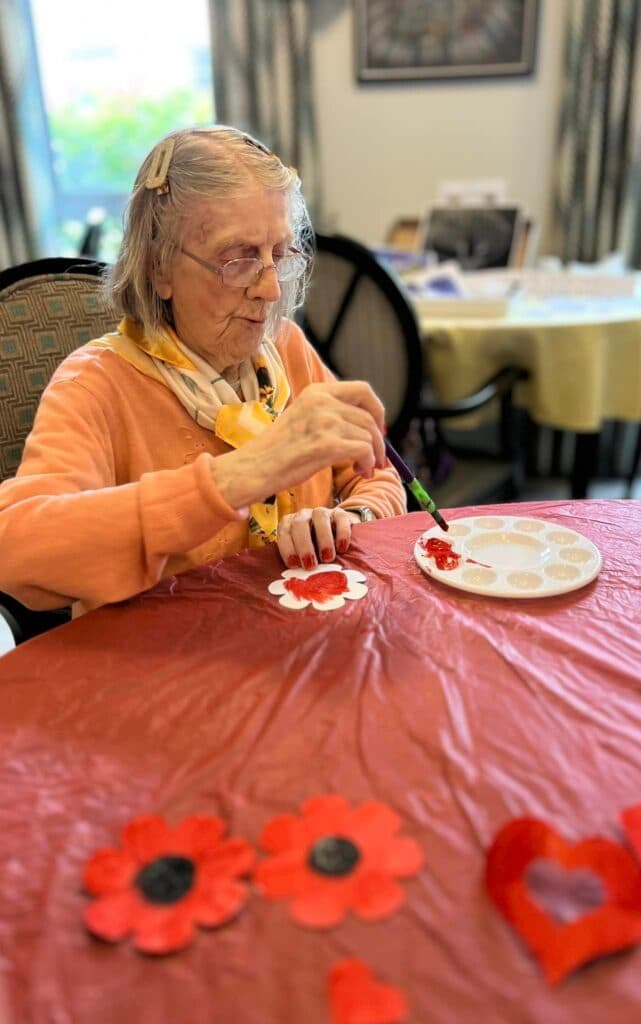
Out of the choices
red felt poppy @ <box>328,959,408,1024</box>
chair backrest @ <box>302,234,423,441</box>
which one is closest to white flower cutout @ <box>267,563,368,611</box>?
red felt poppy @ <box>328,959,408,1024</box>

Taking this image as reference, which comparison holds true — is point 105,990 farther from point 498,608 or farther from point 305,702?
point 498,608

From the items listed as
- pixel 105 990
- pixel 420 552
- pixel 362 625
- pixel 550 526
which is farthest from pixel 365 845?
pixel 550 526

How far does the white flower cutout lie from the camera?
999 millimetres

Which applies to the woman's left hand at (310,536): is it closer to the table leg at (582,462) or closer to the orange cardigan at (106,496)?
the orange cardigan at (106,496)

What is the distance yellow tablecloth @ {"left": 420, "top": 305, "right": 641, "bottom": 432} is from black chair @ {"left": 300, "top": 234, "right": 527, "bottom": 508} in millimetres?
82

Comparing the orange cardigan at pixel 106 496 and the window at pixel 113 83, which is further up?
the window at pixel 113 83

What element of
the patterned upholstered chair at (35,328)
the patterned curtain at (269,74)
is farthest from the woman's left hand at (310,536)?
the patterned curtain at (269,74)

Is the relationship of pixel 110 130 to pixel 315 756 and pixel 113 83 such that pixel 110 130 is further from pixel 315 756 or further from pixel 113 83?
pixel 315 756

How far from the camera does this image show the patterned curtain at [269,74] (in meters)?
3.42

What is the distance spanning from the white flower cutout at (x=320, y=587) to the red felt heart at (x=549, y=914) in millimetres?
417

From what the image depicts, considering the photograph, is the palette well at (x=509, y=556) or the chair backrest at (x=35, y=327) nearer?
the palette well at (x=509, y=556)

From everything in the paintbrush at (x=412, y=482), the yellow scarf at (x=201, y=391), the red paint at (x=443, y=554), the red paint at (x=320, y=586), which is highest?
the yellow scarf at (x=201, y=391)

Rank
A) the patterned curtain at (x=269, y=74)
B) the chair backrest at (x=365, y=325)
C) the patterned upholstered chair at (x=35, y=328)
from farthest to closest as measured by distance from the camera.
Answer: the patterned curtain at (x=269, y=74)
the chair backrest at (x=365, y=325)
the patterned upholstered chair at (x=35, y=328)

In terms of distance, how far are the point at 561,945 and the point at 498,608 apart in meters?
0.46
